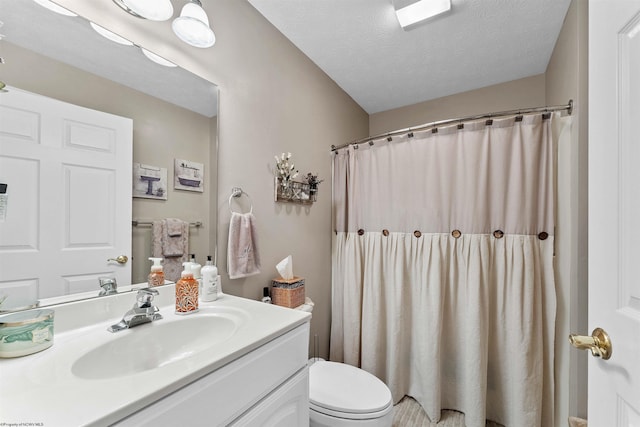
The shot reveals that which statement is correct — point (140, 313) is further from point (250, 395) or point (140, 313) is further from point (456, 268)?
point (456, 268)

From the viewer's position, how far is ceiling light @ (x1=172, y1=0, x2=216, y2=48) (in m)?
1.06

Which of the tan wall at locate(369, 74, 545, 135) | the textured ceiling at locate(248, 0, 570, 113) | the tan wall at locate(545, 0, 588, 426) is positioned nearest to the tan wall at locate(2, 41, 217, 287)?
the textured ceiling at locate(248, 0, 570, 113)

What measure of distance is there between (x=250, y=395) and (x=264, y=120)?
134 centimetres

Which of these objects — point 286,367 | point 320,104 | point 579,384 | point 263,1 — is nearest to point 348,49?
point 320,104

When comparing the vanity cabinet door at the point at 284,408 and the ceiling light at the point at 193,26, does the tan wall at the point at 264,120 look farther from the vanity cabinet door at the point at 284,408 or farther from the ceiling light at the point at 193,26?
the vanity cabinet door at the point at 284,408

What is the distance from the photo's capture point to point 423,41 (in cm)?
169

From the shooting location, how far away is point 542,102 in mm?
2018

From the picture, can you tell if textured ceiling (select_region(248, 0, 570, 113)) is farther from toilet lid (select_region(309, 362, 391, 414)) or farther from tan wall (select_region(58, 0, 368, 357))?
toilet lid (select_region(309, 362, 391, 414))

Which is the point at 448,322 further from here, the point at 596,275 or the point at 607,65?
the point at 607,65

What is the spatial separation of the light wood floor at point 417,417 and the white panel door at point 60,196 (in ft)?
5.76

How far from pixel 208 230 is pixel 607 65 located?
1.43m

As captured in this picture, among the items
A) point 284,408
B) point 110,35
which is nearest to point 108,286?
point 284,408

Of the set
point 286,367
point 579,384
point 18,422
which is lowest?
point 579,384

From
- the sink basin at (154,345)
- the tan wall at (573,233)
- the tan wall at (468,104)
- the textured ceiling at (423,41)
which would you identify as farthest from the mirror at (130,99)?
the tan wall at (468,104)
